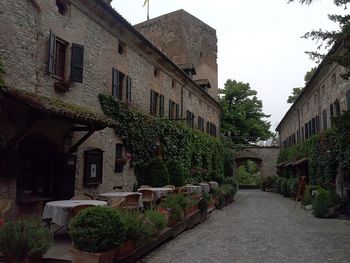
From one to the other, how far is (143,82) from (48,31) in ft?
20.9

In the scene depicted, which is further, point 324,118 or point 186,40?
point 186,40

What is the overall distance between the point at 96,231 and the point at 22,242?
105cm

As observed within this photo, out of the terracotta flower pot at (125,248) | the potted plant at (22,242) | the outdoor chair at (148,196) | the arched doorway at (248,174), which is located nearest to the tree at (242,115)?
the arched doorway at (248,174)

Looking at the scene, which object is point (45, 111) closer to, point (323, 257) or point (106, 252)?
point (106, 252)

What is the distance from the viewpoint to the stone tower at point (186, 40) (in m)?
30.7

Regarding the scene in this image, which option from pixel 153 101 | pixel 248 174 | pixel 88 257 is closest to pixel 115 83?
pixel 153 101

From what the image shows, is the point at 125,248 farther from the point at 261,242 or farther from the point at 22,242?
the point at 261,242

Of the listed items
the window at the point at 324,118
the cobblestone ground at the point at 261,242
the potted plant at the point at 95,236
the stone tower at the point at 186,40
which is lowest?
the cobblestone ground at the point at 261,242

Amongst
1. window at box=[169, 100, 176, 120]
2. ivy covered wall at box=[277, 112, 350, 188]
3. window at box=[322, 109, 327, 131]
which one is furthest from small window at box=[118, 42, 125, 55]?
window at box=[322, 109, 327, 131]

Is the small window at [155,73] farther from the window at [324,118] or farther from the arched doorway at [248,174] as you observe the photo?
the arched doorway at [248,174]

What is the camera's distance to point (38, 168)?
9.78 m

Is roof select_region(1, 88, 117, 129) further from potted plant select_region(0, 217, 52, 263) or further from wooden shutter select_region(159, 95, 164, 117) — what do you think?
wooden shutter select_region(159, 95, 164, 117)

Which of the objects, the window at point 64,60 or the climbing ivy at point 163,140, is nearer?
the window at point 64,60

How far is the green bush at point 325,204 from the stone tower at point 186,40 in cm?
1734
